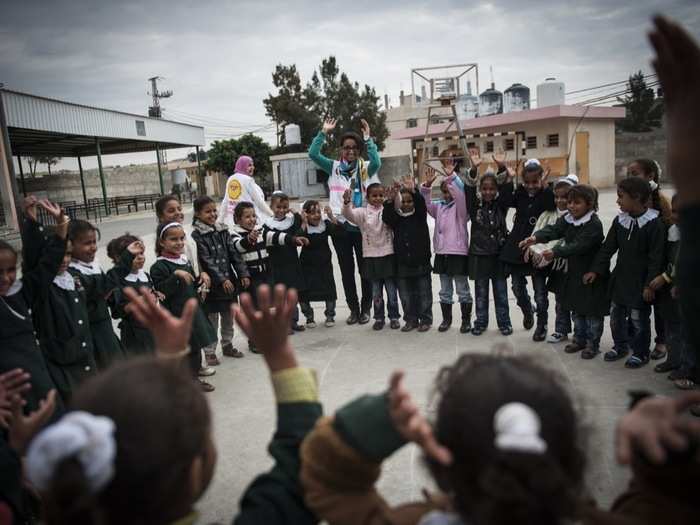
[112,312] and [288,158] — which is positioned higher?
[288,158]

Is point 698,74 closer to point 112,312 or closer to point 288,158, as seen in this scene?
point 112,312

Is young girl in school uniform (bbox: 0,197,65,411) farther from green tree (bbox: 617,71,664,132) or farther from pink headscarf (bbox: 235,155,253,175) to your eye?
green tree (bbox: 617,71,664,132)

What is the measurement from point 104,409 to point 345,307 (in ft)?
16.9

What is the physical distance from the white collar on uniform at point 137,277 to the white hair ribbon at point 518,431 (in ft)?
10.6

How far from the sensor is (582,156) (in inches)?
979

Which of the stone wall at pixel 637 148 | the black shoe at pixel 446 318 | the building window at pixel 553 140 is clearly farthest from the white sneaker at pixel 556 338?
the stone wall at pixel 637 148

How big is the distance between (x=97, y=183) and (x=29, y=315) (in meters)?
37.4

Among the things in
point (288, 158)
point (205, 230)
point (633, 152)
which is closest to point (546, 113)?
point (633, 152)

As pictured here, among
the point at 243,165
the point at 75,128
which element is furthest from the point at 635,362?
the point at 75,128

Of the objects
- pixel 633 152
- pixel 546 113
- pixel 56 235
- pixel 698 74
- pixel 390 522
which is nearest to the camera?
pixel 698 74

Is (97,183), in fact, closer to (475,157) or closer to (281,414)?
(475,157)

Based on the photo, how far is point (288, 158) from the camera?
28.3 metres

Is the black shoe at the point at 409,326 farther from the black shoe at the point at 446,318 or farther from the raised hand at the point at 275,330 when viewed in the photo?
the raised hand at the point at 275,330

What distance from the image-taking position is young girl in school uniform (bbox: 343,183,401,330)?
5059 millimetres
